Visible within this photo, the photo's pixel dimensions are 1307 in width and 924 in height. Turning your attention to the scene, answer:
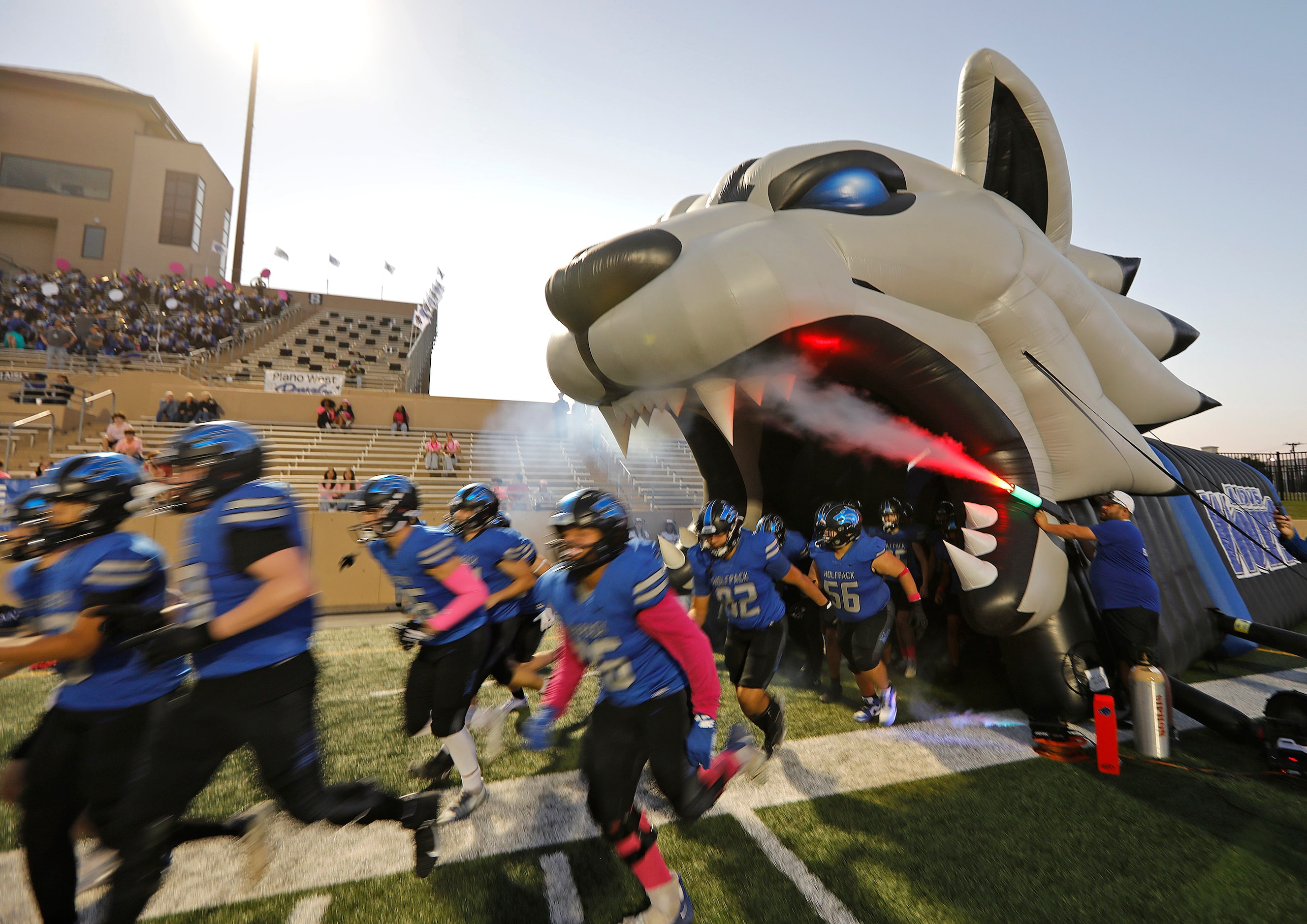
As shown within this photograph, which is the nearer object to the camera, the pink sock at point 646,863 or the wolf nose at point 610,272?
the pink sock at point 646,863

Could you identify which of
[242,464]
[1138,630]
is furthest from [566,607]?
[1138,630]

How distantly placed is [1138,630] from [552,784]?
3676 millimetres

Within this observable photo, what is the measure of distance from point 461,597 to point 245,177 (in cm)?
3713

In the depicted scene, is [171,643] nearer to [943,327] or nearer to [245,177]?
[943,327]

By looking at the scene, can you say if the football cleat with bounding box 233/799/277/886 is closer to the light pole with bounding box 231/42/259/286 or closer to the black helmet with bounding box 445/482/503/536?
the black helmet with bounding box 445/482/503/536

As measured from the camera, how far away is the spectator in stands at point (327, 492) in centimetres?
994

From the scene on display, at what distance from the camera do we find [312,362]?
21516 millimetres

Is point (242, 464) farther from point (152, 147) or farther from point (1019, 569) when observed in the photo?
point (152, 147)

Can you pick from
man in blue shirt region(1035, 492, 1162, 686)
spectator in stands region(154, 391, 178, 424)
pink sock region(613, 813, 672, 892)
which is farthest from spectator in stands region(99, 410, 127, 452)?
man in blue shirt region(1035, 492, 1162, 686)

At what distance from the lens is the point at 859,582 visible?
4457mm

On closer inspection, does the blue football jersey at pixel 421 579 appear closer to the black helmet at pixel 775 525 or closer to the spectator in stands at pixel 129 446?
the black helmet at pixel 775 525

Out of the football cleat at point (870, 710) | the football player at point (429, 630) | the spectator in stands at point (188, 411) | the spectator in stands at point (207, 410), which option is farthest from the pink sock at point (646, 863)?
the spectator in stands at point (188, 411)

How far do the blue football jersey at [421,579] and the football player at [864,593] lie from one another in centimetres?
248

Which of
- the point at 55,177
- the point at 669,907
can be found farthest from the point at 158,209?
the point at 669,907
